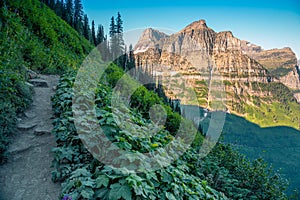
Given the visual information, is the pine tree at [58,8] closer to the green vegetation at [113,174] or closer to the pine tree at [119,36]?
the pine tree at [119,36]

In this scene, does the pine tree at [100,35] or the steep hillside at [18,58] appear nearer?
the steep hillside at [18,58]

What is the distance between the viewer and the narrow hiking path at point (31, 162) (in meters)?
3.30

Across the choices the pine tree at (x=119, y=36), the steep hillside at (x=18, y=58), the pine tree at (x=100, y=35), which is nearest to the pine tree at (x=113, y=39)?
the pine tree at (x=119, y=36)

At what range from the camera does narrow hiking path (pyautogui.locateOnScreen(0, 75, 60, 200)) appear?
10.8 feet

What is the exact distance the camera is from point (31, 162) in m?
4.09

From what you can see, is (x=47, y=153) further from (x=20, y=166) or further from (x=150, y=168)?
(x=150, y=168)

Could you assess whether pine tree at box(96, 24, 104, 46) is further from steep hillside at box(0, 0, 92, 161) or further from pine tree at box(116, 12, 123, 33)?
steep hillside at box(0, 0, 92, 161)

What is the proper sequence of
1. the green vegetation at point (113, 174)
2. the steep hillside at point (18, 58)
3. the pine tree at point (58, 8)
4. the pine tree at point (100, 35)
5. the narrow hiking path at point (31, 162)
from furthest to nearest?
the pine tree at point (100, 35) → the pine tree at point (58, 8) → the steep hillside at point (18, 58) → the narrow hiking path at point (31, 162) → the green vegetation at point (113, 174)

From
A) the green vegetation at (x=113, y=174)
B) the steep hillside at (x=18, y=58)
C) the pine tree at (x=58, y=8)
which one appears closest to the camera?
the green vegetation at (x=113, y=174)

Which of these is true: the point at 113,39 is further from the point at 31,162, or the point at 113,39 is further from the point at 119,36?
the point at 31,162

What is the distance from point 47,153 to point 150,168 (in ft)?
8.96

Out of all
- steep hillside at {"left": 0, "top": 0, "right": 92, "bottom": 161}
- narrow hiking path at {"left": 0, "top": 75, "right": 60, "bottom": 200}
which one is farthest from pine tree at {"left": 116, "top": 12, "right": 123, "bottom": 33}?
narrow hiking path at {"left": 0, "top": 75, "right": 60, "bottom": 200}

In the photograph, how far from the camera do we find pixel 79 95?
5.59m

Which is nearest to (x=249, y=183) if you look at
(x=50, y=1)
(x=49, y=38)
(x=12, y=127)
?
(x=12, y=127)
